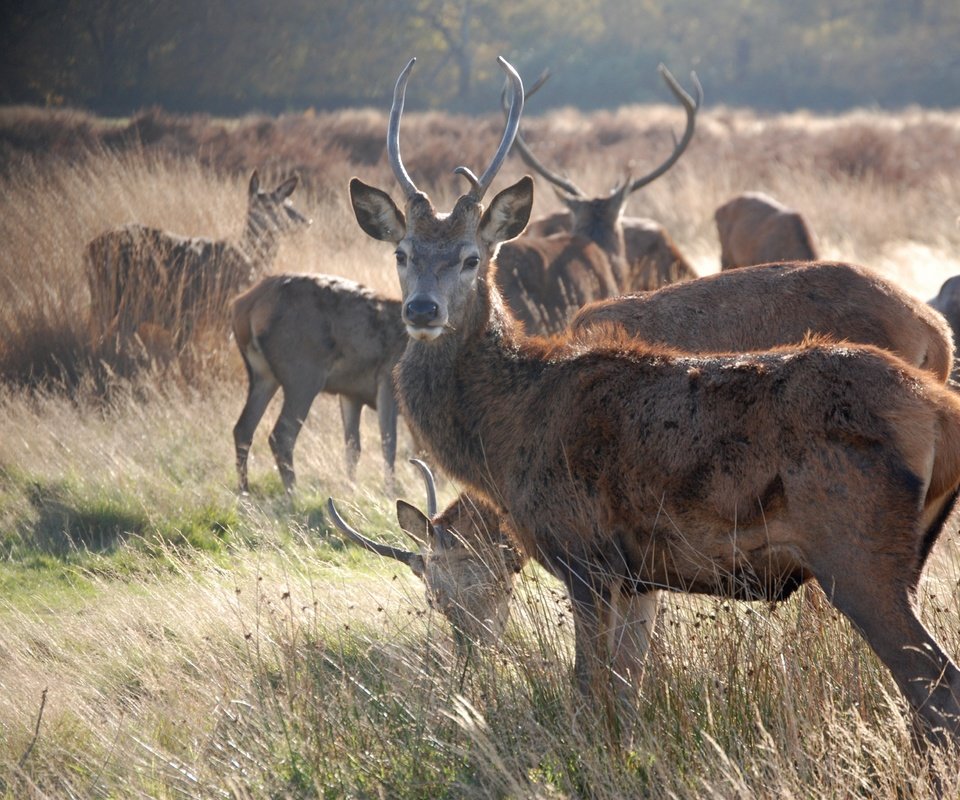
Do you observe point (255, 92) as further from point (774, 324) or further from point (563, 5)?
point (563, 5)

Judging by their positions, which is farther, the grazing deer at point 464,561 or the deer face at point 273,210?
the deer face at point 273,210

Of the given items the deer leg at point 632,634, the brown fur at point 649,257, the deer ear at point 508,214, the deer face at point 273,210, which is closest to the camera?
the deer leg at point 632,634

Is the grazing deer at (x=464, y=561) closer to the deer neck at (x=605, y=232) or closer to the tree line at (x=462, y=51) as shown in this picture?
the deer neck at (x=605, y=232)

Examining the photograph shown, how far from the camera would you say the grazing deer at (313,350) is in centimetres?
921

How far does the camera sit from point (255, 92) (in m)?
27.8

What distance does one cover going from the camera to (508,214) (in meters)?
5.99

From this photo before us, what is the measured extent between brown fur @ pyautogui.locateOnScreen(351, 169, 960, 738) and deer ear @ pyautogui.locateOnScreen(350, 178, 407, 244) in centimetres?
79

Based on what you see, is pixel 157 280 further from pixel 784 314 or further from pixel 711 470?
pixel 711 470

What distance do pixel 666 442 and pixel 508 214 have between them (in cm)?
206

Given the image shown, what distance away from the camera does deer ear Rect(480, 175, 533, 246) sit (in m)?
5.87

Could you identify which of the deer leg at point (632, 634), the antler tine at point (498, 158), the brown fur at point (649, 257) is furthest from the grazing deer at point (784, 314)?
the brown fur at point (649, 257)

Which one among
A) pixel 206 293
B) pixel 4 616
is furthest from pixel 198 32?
pixel 4 616

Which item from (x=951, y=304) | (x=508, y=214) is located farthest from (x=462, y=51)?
(x=508, y=214)

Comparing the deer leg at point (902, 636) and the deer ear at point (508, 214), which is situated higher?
the deer ear at point (508, 214)
